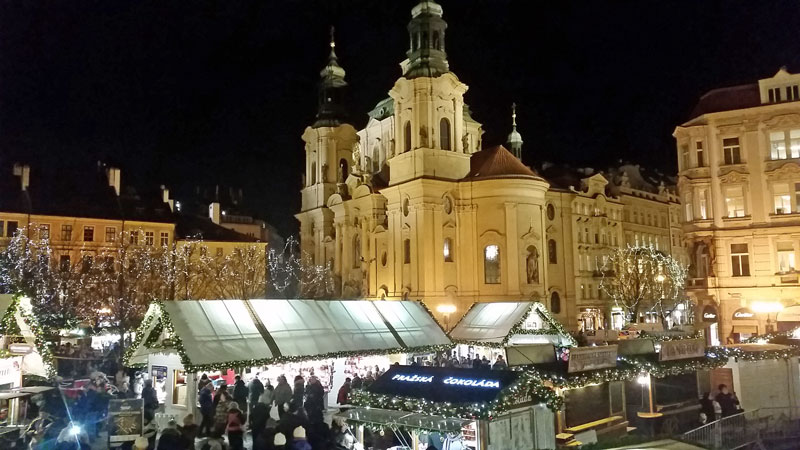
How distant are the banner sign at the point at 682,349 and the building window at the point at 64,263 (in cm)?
4223

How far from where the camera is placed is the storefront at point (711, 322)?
111 feet

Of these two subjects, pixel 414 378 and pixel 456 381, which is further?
pixel 414 378

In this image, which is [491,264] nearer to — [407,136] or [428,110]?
[407,136]

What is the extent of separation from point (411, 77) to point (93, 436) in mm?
35479

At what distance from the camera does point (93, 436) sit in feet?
52.3

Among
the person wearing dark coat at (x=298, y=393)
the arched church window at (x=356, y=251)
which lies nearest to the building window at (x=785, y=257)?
the person wearing dark coat at (x=298, y=393)

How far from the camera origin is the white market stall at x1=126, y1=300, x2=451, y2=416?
16.5 meters

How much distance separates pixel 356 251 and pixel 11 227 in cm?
2631

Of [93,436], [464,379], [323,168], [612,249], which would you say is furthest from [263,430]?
[612,249]

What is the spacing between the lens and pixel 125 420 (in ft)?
47.2

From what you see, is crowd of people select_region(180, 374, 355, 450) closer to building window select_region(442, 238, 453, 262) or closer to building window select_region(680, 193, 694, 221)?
building window select_region(680, 193, 694, 221)

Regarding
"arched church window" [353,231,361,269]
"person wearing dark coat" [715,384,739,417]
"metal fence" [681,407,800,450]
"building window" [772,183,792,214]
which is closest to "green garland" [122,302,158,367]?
"metal fence" [681,407,800,450]

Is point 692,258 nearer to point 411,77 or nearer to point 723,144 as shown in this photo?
point 723,144

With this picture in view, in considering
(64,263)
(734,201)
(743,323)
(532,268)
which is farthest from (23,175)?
(743,323)
